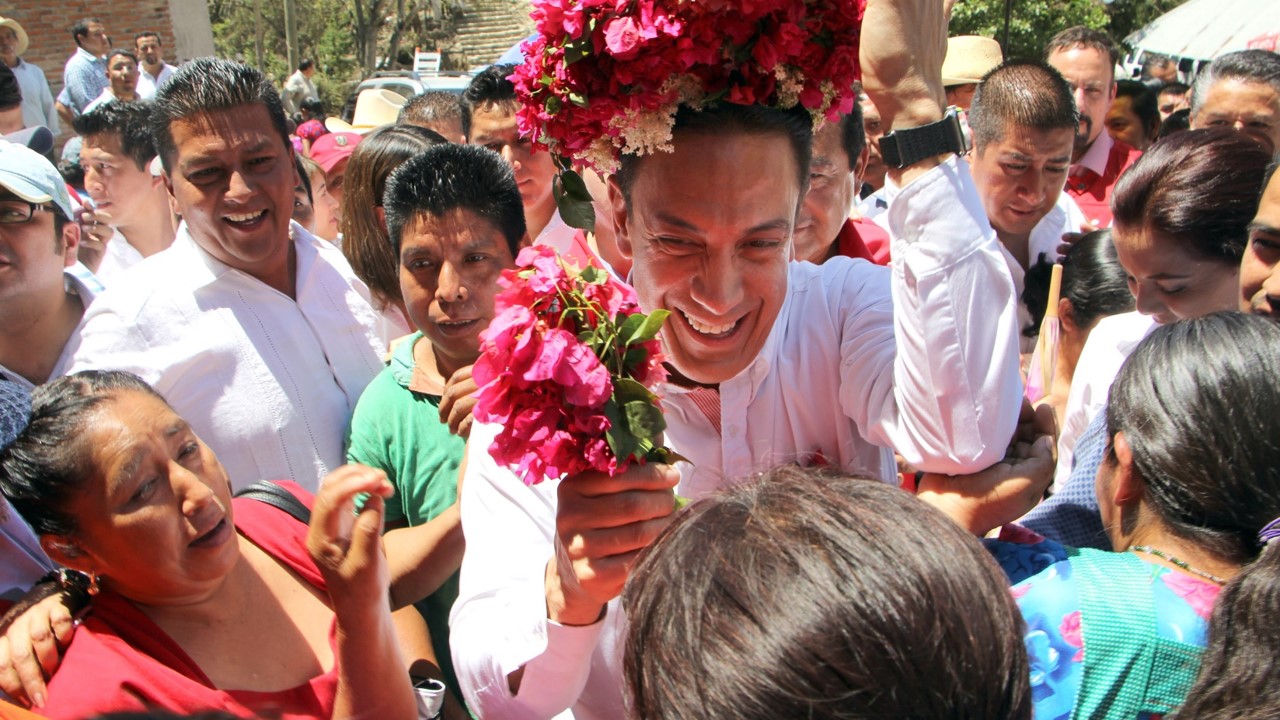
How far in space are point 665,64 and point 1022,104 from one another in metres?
2.91

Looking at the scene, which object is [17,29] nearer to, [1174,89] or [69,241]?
[69,241]

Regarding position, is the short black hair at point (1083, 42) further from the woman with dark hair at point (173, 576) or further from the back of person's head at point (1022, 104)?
the woman with dark hair at point (173, 576)

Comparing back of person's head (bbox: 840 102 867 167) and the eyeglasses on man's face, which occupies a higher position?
back of person's head (bbox: 840 102 867 167)

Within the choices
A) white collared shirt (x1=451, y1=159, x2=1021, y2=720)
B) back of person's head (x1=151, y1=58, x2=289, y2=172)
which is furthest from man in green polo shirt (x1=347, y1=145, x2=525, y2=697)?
white collared shirt (x1=451, y1=159, x2=1021, y2=720)

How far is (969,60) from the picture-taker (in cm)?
664

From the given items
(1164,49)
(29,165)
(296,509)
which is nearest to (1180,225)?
(296,509)

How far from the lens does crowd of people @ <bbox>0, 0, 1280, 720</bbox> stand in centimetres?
124

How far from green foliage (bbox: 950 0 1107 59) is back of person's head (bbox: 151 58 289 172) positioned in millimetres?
17134

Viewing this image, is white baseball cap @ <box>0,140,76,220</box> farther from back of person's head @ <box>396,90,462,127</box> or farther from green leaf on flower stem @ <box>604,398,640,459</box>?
back of person's head @ <box>396,90,462,127</box>

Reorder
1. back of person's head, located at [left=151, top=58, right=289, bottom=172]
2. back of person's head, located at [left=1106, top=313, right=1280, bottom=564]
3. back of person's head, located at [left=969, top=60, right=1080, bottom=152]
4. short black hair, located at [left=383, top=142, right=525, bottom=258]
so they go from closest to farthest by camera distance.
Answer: back of person's head, located at [left=1106, top=313, right=1280, bottom=564]
short black hair, located at [left=383, top=142, right=525, bottom=258]
back of person's head, located at [left=151, top=58, right=289, bottom=172]
back of person's head, located at [left=969, top=60, right=1080, bottom=152]

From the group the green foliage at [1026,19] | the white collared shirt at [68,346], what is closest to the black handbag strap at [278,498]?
the white collared shirt at [68,346]

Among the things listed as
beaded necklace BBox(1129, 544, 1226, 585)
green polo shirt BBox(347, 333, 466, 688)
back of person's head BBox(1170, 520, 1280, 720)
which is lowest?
green polo shirt BBox(347, 333, 466, 688)

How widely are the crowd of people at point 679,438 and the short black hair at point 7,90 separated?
4176 mm

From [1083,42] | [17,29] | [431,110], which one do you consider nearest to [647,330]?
[431,110]
